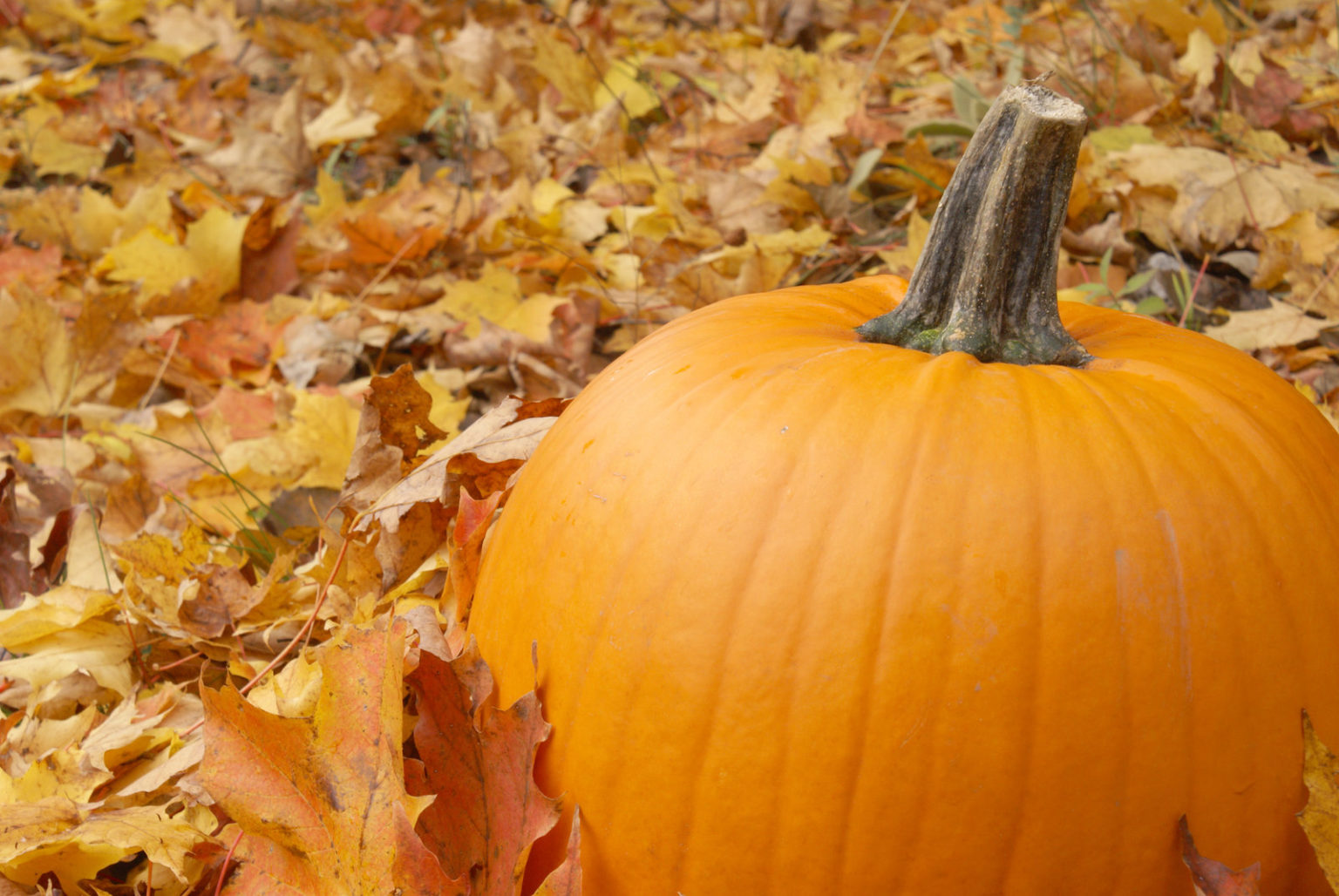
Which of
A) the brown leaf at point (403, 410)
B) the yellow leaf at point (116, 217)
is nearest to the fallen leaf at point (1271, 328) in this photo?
the brown leaf at point (403, 410)

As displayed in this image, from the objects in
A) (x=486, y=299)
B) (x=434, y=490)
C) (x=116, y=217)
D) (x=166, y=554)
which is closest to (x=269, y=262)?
(x=116, y=217)

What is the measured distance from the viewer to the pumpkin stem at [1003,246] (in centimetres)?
123

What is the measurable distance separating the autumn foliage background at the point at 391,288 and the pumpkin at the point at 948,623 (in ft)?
0.53

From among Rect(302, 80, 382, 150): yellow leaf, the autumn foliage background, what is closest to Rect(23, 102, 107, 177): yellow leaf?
the autumn foliage background

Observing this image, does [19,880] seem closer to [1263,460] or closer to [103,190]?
[1263,460]

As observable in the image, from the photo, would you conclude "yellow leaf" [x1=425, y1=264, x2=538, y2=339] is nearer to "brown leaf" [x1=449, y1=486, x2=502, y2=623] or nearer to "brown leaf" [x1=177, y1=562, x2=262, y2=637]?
"brown leaf" [x1=177, y1=562, x2=262, y2=637]

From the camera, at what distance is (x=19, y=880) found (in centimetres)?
140

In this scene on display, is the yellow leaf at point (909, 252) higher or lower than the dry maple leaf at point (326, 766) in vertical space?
higher

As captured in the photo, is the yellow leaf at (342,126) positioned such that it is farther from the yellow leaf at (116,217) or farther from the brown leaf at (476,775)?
the brown leaf at (476,775)

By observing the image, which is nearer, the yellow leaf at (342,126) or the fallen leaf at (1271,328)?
the fallen leaf at (1271,328)

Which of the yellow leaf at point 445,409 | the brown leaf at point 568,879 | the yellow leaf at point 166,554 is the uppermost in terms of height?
the brown leaf at point 568,879

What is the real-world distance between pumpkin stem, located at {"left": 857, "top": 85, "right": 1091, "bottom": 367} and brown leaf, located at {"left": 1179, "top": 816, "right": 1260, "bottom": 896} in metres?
0.55

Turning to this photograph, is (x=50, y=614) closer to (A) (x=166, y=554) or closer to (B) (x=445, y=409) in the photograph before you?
(A) (x=166, y=554)

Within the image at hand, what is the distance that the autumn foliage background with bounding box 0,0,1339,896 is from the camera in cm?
129
